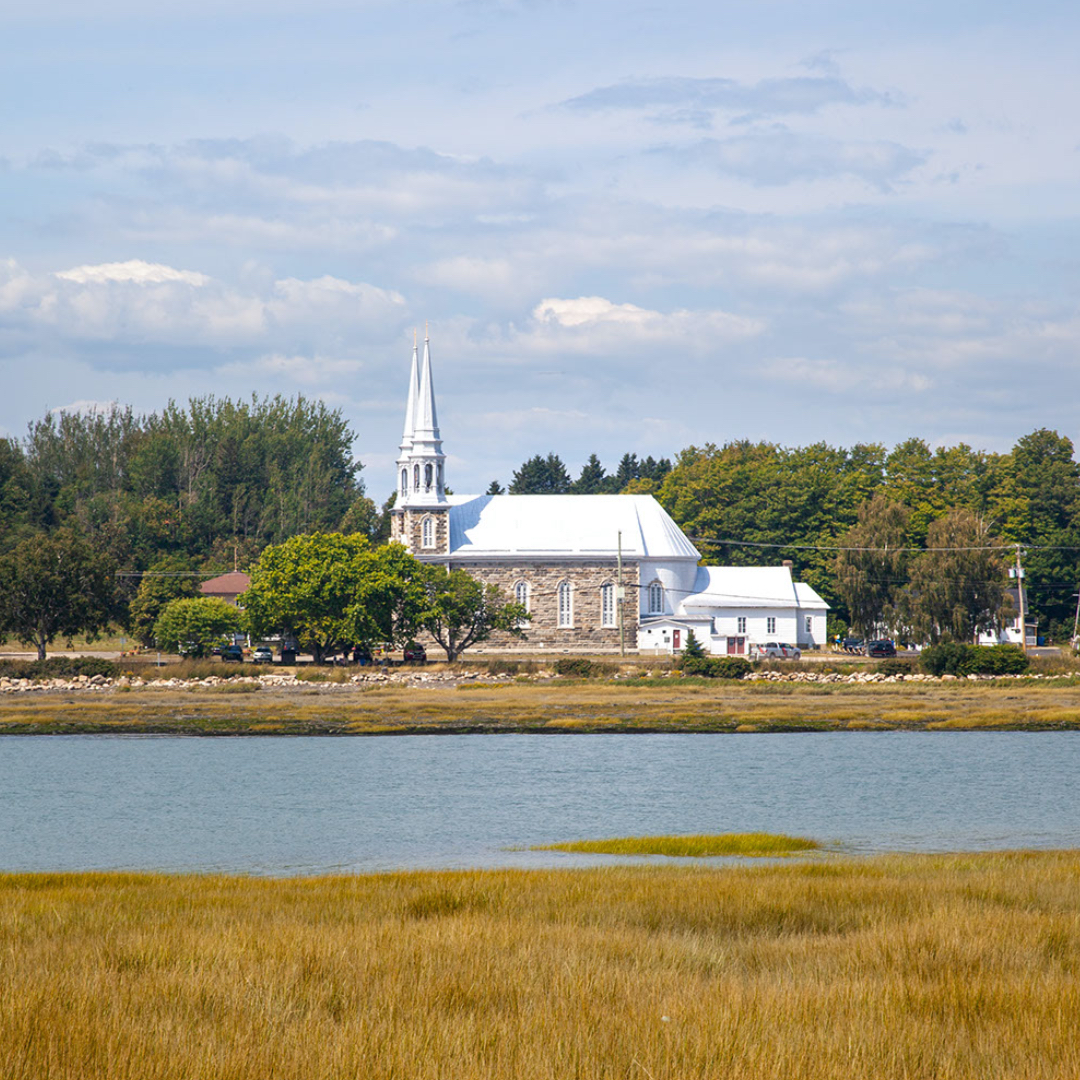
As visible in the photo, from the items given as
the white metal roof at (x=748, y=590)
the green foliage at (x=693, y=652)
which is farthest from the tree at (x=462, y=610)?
the white metal roof at (x=748, y=590)

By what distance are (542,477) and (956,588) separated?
7498 centimetres

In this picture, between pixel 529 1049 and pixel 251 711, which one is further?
pixel 251 711

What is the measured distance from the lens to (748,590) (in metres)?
91.1

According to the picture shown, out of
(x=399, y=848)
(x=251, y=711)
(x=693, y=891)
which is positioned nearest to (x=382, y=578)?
(x=251, y=711)

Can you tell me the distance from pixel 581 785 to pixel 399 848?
1038 cm

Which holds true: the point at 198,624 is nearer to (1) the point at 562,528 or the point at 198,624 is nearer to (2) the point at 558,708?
(1) the point at 562,528

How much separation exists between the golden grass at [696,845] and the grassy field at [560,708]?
22493mm

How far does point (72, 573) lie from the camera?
73.3 m

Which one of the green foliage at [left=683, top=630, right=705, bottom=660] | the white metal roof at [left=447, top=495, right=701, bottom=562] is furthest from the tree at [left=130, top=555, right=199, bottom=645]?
the green foliage at [left=683, top=630, right=705, bottom=660]

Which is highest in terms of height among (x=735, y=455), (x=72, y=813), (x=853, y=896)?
(x=735, y=455)

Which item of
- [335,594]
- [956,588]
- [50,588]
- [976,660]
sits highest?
[956,588]

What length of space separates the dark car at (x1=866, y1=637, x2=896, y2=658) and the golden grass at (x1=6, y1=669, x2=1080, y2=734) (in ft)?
75.9

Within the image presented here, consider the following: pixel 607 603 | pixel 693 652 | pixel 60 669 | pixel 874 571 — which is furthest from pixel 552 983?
pixel 874 571

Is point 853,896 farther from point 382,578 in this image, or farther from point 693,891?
point 382,578
